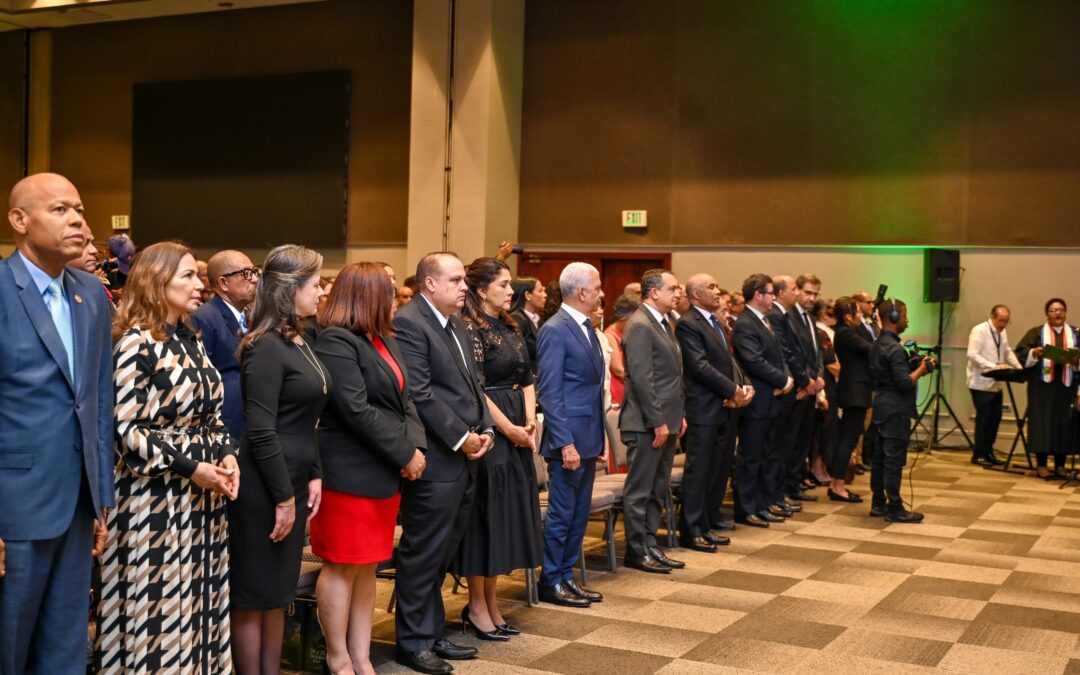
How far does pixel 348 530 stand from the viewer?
3961 millimetres

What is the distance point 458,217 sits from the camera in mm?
→ 13617

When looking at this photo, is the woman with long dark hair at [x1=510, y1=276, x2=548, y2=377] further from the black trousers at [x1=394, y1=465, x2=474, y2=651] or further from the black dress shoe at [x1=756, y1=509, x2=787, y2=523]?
the black trousers at [x1=394, y1=465, x2=474, y2=651]

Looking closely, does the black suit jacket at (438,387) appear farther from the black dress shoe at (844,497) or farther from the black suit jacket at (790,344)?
the black dress shoe at (844,497)

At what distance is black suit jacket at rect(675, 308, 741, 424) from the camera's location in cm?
695

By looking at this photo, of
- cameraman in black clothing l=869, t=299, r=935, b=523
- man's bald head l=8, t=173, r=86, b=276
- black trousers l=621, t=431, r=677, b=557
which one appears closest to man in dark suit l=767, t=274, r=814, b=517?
cameraman in black clothing l=869, t=299, r=935, b=523

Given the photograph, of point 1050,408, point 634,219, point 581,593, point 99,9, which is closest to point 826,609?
point 581,593

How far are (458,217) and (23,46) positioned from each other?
25.3ft

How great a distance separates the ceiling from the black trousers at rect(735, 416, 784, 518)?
9629 mm

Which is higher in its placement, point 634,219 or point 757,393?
point 634,219

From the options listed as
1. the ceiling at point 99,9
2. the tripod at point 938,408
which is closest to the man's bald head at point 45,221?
the tripod at point 938,408

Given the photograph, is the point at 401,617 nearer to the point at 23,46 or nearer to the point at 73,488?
the point at 73,488

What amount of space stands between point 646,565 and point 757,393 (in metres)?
1.87

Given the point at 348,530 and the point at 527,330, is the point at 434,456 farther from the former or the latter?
the point at 527,330

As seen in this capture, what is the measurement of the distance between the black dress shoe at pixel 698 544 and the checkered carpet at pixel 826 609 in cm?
8
